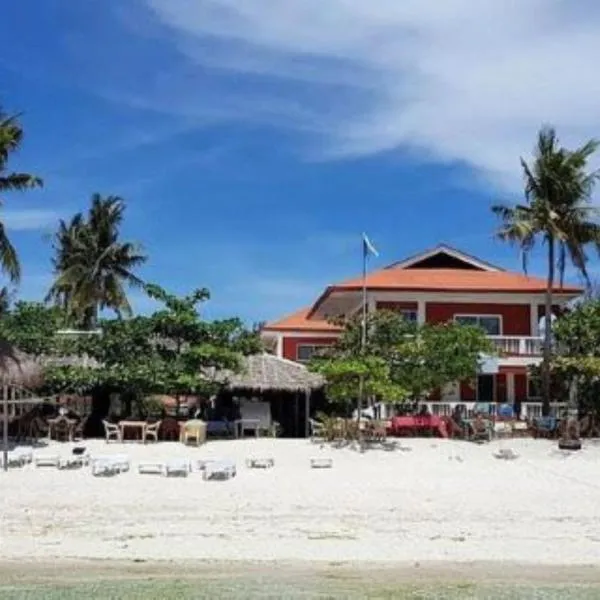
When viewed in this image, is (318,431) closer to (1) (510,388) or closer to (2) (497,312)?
(1) (510,388)

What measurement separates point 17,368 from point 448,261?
20.5 m

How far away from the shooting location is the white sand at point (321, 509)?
659 inches

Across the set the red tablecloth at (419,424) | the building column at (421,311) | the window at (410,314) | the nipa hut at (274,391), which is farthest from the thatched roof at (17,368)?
the building column at (421,311)

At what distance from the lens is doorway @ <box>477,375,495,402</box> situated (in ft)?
126

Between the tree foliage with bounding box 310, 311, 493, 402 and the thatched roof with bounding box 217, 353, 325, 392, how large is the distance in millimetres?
840

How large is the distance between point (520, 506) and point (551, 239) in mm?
14290

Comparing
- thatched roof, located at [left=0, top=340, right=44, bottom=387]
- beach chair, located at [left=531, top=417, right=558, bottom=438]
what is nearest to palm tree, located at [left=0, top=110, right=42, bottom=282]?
thatched roof, located at [left=0, top=340, right=44, bottom=387]

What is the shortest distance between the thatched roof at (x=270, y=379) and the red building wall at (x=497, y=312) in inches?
271

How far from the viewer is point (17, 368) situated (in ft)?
96.0

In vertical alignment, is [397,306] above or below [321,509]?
above

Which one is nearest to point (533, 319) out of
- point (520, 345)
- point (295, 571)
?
point (520, 345)

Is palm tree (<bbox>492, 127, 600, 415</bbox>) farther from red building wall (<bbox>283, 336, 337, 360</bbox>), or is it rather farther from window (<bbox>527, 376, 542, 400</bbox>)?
red building wall (<bbox>283, 336, 337, 360</bbox>)

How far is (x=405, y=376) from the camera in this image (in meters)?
31.5

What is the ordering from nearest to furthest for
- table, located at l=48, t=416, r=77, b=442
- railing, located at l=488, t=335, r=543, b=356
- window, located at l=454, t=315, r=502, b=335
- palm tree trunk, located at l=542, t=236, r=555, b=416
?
table, located at l=48, t=416, r=77, b=442 → palm tree trunk, located at l=542, t=236, r=555, b=416 → railing, located at l=488, t=335, r=543, b=356 → window, located at l=454, t=315, r=502, b=335
